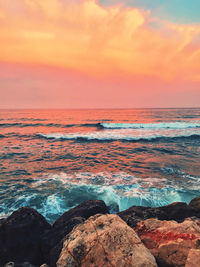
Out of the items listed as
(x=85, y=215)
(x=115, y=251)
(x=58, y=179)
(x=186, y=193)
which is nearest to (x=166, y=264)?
(x=115, y=251)

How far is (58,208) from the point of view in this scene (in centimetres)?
649

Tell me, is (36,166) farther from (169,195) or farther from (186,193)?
(186,193)

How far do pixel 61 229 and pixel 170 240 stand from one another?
2703 millimetres

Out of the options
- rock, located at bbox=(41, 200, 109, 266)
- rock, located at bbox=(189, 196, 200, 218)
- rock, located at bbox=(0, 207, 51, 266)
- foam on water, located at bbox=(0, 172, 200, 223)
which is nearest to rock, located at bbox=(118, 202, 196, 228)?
rock, located at bbox=(189, 196, 200, 218)

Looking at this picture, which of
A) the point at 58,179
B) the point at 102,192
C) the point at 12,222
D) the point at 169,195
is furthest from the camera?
the point at 58,179

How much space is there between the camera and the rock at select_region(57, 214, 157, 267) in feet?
7.46

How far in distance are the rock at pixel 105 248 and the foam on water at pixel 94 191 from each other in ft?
11.9

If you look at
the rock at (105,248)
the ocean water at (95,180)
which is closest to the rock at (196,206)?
the ocean water at (95,180)

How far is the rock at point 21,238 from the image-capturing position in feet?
12.3

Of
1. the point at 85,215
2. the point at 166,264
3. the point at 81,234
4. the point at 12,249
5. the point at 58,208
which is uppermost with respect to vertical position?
the point at 81,234

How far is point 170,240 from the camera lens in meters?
2.77

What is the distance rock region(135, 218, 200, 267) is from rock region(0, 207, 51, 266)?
8.88 feet

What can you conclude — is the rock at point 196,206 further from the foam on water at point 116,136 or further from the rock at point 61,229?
the foam on water at point 116,136

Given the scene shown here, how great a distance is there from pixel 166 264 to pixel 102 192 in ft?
17.1
